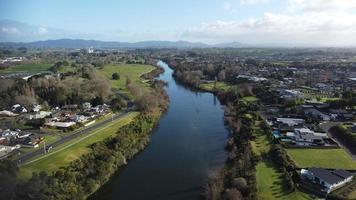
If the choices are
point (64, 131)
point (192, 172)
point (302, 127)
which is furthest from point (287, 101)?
point (64, 131)

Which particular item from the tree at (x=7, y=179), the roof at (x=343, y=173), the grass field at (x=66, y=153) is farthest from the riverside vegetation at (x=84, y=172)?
the roof at (x=343, y=173)

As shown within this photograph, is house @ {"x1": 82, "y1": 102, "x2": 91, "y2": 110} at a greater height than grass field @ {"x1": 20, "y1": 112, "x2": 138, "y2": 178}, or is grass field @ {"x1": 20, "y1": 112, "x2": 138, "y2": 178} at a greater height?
grass field @ {"x1": 20, "y1": 112, "x2": 138, "y2": 178}

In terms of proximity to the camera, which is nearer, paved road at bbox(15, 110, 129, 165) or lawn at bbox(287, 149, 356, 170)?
lawn at bbox(287, 149, 356, 170)

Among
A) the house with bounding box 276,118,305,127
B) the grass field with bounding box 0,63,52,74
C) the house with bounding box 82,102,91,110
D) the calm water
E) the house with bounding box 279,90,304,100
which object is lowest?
the calm water

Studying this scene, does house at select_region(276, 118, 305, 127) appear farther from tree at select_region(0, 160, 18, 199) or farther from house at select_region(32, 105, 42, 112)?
house at select_region(32, 105, 42, 112)

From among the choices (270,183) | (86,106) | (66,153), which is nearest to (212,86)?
(86,106)

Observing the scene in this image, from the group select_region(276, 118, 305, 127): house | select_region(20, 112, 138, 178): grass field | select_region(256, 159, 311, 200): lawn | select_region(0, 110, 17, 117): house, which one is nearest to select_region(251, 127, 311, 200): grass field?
select_region(256, 159, 311, 200): lawn
